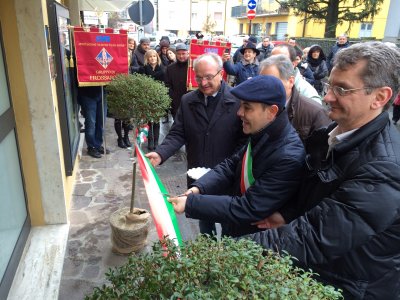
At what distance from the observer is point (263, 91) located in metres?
1.94

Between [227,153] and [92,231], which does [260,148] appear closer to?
[227,153]

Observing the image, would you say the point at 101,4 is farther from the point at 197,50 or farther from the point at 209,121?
the point at 209,121

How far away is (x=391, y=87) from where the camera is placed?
1485mm

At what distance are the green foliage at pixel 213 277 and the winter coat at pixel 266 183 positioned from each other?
0.60 m

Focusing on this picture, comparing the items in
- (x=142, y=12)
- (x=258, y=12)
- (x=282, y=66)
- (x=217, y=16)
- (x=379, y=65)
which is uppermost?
(x=217, y=16)

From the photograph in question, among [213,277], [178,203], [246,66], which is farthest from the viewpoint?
[246,66]

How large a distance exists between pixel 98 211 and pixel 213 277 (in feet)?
11.9

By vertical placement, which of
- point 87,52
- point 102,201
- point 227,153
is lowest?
point 102,201

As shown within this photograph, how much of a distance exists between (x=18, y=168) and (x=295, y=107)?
2696 millimetres

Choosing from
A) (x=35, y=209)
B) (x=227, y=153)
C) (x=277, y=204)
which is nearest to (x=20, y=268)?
(x=35, y=209)

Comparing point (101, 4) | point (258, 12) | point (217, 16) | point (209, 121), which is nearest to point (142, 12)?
point (101, 4)

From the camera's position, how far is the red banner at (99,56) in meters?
5.22

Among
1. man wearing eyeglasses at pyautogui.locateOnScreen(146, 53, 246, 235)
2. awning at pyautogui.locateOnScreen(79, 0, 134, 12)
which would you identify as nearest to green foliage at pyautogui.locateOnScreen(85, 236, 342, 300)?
man wearing eyeglasses at pyautogui.locateOnScreen(146, 53, 246, 235)

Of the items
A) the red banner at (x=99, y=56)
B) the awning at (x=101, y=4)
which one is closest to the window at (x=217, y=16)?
the awning at (x=101, y=4)
